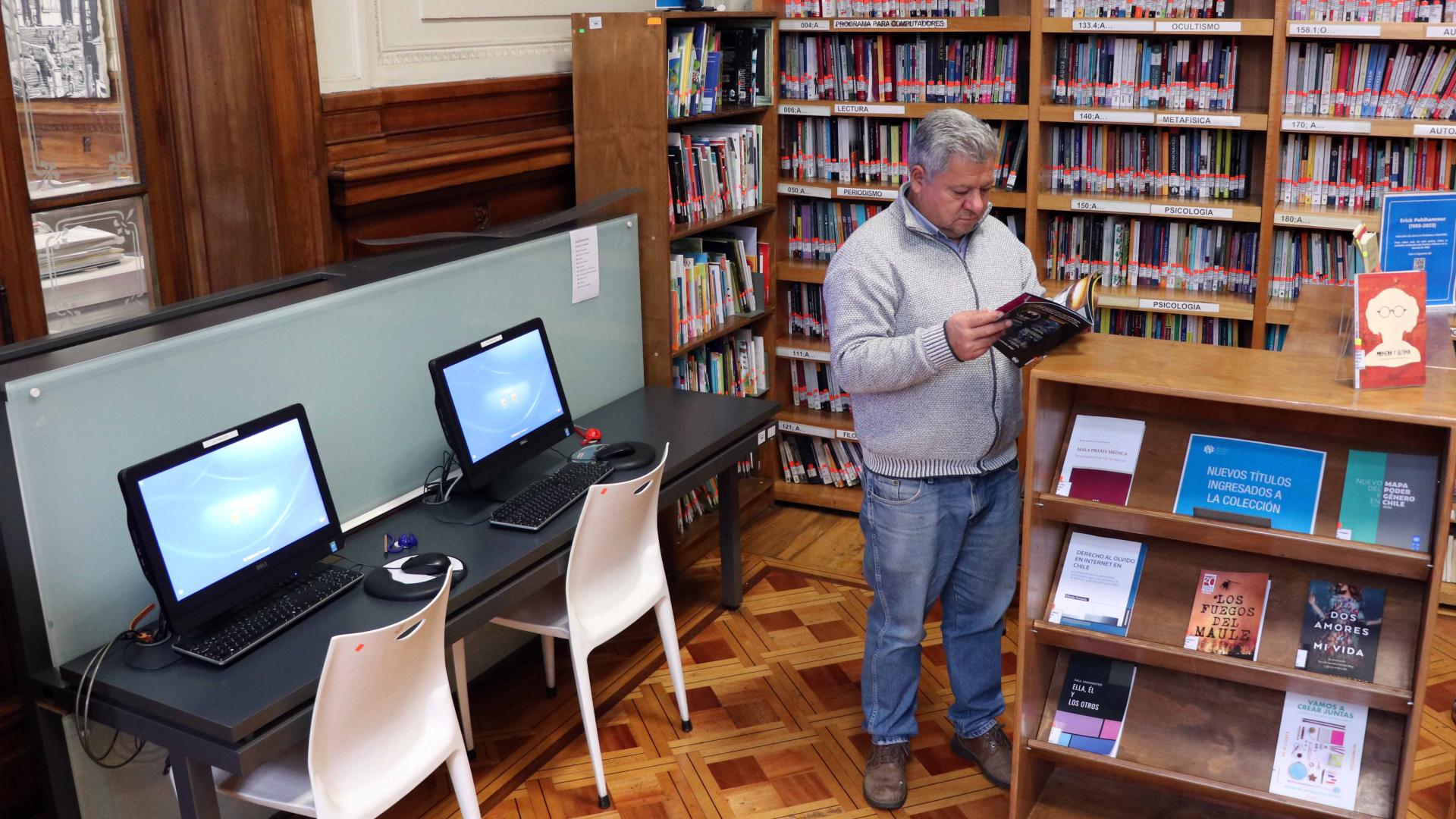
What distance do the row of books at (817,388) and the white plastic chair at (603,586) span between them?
1.85 metres

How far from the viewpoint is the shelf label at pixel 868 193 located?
4.57m

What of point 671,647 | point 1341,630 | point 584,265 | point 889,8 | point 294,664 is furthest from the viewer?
point 889,8

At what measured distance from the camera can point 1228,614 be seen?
2.56 meters

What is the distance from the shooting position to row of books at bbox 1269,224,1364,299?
411cm

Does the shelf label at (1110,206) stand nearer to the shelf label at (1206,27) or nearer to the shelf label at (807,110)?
the shelf label at (1206,27)

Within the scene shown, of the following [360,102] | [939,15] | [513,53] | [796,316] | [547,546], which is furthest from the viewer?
[796,316]

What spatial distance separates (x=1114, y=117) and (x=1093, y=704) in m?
2.20

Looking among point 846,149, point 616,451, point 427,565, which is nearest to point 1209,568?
point 616,451

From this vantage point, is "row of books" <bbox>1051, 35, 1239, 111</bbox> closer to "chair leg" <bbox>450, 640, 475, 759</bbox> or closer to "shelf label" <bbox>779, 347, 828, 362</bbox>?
"shelf label" <bbox>779, 347, 828, 362</bbox>

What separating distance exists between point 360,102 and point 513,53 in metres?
0.69

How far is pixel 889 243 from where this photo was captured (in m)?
2.78

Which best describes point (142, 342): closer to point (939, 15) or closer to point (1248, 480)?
point (1248, 480)

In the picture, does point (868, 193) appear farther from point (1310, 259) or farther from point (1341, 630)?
point (1341, 630)

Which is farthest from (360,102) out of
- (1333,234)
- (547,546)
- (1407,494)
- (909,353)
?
(1333,234)
